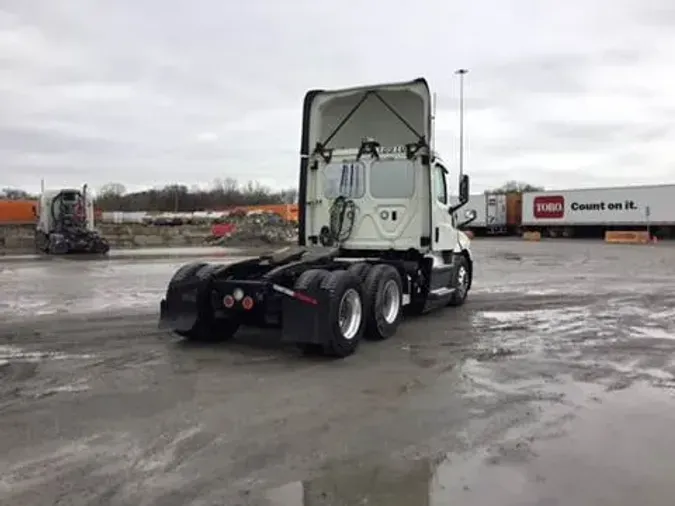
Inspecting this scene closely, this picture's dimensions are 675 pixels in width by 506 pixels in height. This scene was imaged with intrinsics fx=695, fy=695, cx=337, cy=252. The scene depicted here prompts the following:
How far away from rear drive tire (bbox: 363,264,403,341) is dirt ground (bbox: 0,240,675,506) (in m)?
0.24

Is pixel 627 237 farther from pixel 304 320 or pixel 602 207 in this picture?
pixel 304 320

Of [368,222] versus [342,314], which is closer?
[342,314]

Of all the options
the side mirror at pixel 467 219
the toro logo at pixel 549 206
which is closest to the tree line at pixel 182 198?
the toro logo at pixel 549 206

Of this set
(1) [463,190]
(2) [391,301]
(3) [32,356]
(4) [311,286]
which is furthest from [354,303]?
(1) [463,190]

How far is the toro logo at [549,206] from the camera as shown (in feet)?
196

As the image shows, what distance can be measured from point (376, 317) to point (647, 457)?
5017mm

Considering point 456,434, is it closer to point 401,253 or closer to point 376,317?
point 376,317

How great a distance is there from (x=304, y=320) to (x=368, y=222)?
13.0 feet

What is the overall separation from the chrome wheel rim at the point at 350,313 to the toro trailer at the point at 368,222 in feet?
0.45

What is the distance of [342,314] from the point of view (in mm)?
8969

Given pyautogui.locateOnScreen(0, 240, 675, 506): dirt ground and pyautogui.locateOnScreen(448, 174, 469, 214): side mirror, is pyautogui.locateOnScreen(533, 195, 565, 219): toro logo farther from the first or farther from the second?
pyautogui.locateOnScreen(0, 240, 675, 506): dirt ground

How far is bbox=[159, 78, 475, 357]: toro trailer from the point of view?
31.4 feet

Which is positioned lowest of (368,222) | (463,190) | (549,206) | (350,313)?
(350,313)

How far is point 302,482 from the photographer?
4707 millimetres
